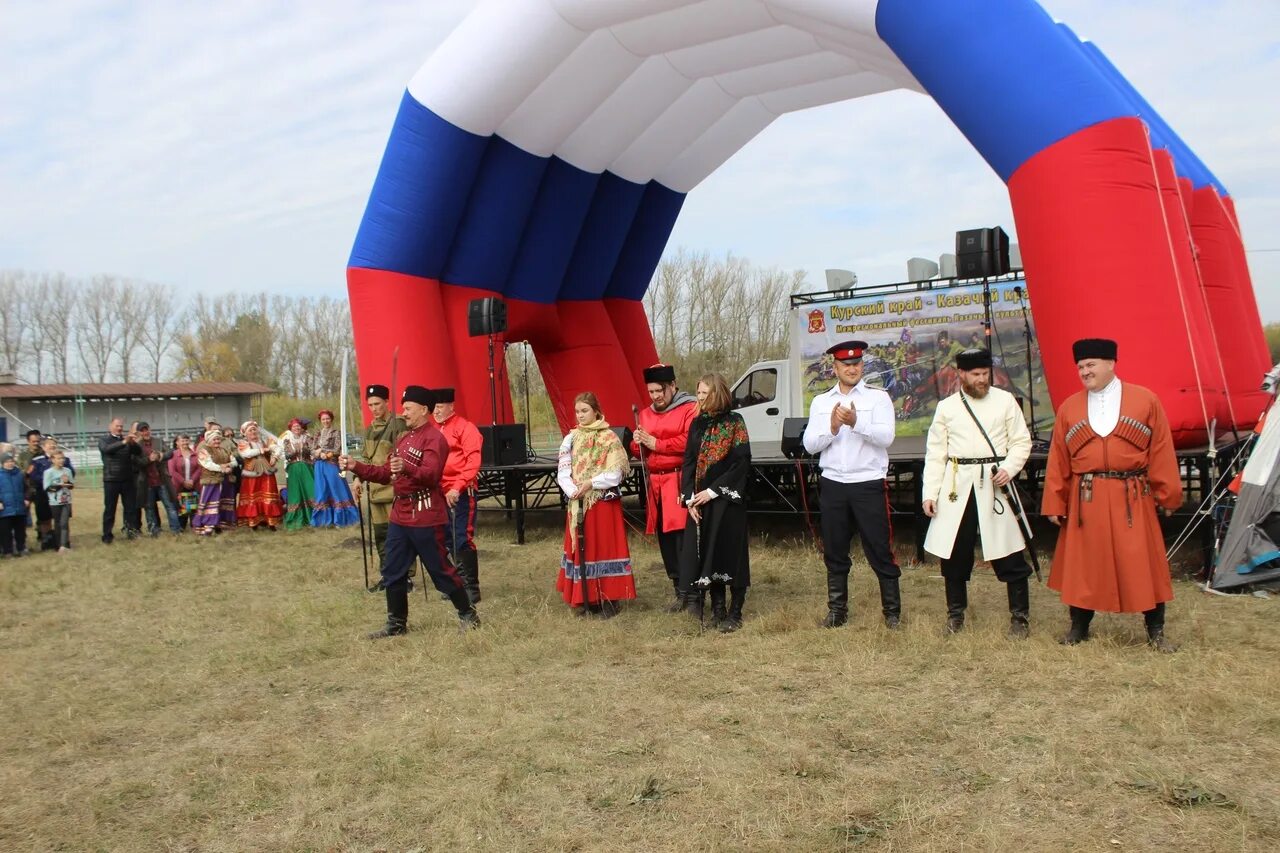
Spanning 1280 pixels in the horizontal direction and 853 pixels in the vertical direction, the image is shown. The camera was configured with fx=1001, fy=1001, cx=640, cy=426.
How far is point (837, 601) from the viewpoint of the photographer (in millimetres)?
5801

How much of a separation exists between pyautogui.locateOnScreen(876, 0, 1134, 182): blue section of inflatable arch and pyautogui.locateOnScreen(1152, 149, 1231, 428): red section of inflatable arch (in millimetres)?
629

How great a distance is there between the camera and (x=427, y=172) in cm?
1089

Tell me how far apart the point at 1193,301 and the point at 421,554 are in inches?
221

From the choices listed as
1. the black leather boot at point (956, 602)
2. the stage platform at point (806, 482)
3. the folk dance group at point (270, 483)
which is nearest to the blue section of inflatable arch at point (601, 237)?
the stage platform at point (806, 482)

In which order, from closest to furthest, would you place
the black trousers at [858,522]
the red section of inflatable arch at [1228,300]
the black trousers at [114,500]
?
the black trousers at [858,522] → the red section of inflatable arch at [1228,300] → the black trousers at [114,500]

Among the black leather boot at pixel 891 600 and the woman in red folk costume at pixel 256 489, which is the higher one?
the woman in red folk costume at pixel 256 489

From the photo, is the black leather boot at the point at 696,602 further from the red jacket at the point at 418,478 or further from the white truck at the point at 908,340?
the white truck at the point at 908,340

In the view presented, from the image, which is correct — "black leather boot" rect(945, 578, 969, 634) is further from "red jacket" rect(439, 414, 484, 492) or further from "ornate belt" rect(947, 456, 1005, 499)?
"red jacket" rect(439, 414, 484, 492)

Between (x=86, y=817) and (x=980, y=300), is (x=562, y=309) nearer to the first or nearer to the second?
(x=980, y=300)

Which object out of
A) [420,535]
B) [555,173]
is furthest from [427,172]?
[420,535]

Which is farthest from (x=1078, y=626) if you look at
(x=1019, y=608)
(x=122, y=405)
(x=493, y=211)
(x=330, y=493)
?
(x=122, y=405)

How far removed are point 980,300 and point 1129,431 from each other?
23.3 ft

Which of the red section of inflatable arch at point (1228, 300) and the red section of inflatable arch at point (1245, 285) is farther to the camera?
the red section of inflatable arch at point (1245, 285)

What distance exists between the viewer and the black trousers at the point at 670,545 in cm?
661
